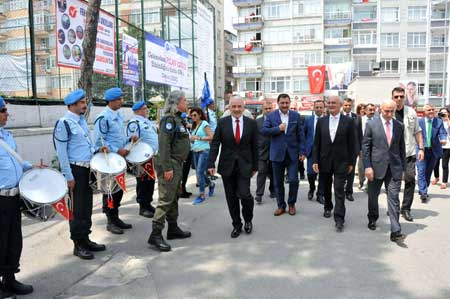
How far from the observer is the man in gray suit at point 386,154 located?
5227 millimetres

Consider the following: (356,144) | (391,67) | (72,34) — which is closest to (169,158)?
(356,144)

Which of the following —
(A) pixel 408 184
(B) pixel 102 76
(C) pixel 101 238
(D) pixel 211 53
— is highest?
(D) pixel 211 53

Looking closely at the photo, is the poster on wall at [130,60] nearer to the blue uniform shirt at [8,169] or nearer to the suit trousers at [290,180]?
the suit trousers at [290,180]

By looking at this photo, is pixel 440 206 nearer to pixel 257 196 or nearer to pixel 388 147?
pixel 388 147

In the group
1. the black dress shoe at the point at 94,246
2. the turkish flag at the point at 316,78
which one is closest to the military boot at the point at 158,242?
the black dress shoe at the point at 94,246

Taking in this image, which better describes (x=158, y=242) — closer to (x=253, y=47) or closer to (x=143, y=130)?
(x=143, y=130)

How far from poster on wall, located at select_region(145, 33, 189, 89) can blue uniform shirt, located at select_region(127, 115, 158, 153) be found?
7.89m

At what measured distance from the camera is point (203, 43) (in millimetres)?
19656

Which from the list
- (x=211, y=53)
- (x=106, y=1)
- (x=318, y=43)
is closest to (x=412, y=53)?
(x=318, y=43)

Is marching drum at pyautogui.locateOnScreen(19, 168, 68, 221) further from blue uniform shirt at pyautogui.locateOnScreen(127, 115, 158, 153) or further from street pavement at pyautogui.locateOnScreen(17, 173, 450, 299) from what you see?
blue uniform shirt at pyautogui.locateOnScreen(127, 115, 158, 153)

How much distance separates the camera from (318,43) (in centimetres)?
4797

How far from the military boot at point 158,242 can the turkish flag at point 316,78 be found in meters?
38.8

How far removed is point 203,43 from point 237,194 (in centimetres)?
1544

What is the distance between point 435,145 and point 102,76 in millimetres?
8781
